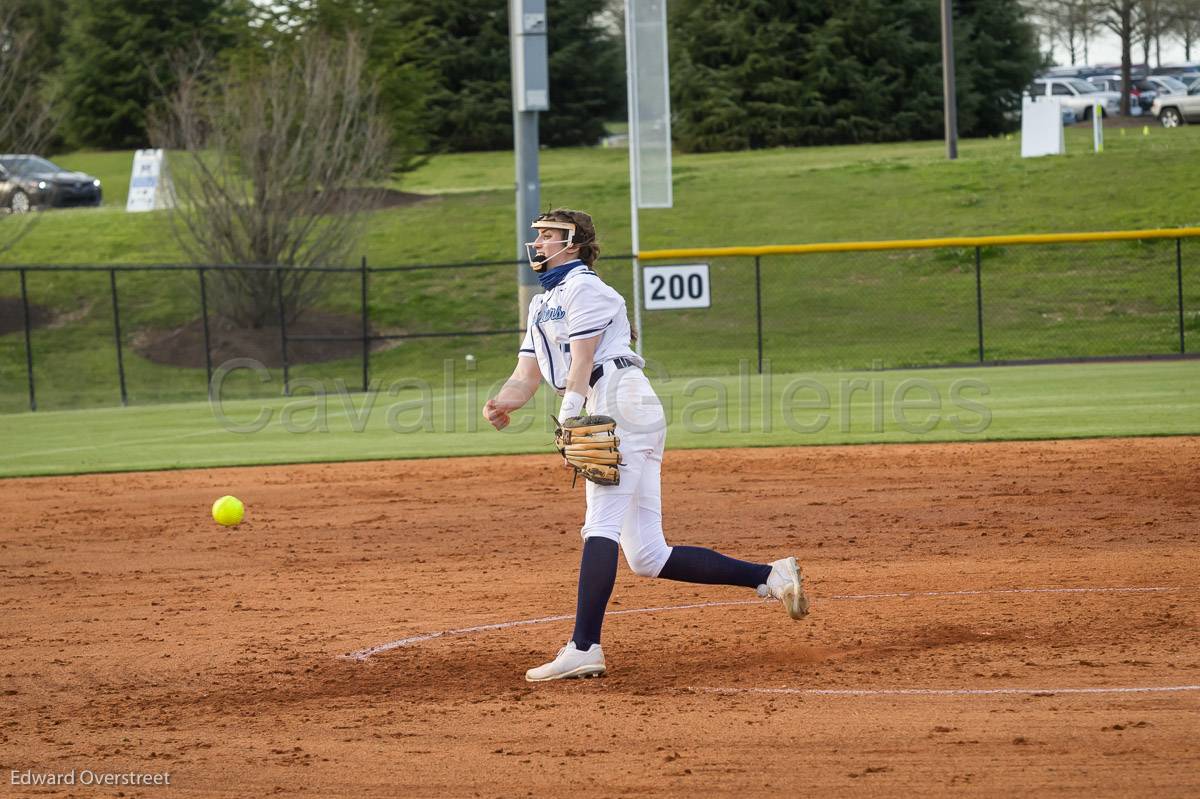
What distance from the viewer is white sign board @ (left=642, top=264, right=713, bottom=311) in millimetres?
19109

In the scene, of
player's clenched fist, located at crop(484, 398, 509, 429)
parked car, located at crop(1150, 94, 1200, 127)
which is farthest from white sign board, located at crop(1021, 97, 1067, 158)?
player's clenched fist, located at crop(484, 398, 509, 429)

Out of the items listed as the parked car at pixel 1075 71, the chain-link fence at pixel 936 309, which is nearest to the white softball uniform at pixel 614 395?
the chain-link fence at pixel 936 309

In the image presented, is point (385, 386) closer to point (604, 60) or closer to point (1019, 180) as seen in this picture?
point (1019, 180)

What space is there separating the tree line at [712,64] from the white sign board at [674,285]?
2380cm

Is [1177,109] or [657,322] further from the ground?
[1177,109]

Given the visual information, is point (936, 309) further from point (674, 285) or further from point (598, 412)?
point (598, 412)

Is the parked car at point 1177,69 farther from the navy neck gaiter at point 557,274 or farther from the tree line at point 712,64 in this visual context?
the navy neck gaiter at point 557,274

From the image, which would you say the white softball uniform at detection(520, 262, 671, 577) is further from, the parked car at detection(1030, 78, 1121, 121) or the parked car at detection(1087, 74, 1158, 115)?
the parked car at detection(1087, 74, 1158, 115)

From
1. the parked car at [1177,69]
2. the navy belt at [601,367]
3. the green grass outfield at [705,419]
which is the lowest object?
the green grass outfield at [705,419]

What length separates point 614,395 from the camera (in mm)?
6004

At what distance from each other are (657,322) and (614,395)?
76.1ft

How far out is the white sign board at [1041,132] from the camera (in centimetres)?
3697

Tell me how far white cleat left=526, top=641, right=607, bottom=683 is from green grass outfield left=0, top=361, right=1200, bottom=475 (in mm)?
8737

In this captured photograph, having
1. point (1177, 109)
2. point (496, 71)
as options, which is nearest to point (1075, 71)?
point (1177, 109)
